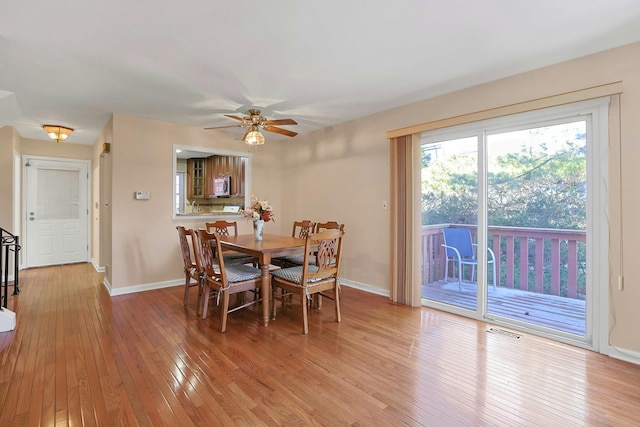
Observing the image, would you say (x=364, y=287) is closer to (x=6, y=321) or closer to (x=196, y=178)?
(x=196, y=178)

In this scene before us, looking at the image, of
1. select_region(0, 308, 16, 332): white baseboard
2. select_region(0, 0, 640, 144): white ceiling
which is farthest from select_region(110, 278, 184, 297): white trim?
select_region(0, 0, 640, 144): white ceiling

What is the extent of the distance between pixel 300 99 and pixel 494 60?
2008 millimetres

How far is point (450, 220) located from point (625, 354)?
181cm

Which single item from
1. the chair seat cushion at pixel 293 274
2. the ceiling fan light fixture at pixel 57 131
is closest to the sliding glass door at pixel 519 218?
the chair seat cushion at pixel 293 274

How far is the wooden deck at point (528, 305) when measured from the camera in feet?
9.41

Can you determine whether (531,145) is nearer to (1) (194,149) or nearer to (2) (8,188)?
(1) (194,149)

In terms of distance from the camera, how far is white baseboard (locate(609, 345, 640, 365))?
2.42 metres

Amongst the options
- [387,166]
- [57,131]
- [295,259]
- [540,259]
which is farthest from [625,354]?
[57,131]

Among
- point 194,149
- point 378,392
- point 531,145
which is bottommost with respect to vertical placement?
point 378,392

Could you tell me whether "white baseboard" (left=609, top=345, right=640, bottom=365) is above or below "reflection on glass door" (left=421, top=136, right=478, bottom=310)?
below

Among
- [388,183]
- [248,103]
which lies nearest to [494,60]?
[388,183]

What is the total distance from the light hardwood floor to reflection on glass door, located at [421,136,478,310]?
440mm

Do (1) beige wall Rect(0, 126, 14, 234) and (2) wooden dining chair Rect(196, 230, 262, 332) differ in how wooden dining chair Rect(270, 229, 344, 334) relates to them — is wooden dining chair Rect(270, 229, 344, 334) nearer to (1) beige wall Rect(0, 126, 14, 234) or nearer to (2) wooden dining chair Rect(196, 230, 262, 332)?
(2) wooden dining chair Rect(196, 230, 262, 332)

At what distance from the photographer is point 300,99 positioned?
12.3 feet
